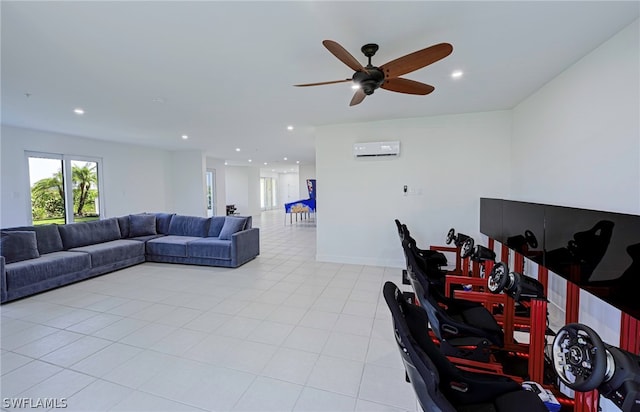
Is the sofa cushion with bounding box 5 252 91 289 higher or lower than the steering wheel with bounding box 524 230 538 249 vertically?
lower

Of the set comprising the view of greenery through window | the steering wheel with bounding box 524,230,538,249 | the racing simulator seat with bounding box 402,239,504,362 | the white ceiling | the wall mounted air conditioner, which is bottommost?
the racing simulator seat with bounding box 402,239,504,362

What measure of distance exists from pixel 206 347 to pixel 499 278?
2.52 metres

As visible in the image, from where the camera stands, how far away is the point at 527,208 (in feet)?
8.86

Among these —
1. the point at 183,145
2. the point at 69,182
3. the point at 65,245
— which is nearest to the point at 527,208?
the point at 65,245

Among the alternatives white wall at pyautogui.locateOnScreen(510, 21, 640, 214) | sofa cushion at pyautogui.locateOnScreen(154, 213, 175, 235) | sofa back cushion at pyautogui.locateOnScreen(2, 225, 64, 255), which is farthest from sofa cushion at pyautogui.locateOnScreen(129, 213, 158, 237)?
white wall at pyautogui.locateOnScreen(510, 21, 640, 214)

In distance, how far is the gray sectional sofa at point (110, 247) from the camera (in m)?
3.60

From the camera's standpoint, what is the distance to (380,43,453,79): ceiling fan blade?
70.4 inches

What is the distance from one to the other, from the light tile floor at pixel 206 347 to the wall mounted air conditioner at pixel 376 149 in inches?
85.9

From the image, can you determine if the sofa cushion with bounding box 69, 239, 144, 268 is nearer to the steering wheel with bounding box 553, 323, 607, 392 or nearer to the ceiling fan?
the ceiling fan

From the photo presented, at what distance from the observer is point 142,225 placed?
574 cm

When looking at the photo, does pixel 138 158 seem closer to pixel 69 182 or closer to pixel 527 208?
Result: pixel 69 182

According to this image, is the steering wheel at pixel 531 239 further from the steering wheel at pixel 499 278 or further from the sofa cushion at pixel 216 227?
the sofa cushion at pixel 216 227

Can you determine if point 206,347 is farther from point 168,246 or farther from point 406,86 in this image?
point 168,246

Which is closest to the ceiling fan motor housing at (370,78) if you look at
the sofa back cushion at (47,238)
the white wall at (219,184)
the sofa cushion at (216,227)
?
the sofa cushion at (216,227)
